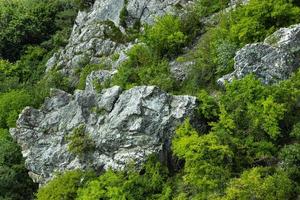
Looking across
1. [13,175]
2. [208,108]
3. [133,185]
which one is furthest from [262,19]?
[13,175]

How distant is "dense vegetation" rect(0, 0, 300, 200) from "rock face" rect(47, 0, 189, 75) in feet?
4.46

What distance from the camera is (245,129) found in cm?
1944

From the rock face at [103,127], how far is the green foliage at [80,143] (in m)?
0.10

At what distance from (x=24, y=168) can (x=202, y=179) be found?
11.7 m

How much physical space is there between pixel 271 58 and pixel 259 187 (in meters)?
6.75

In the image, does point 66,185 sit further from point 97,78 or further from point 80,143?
point 97,78

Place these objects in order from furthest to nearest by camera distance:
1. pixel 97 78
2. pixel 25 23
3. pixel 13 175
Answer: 1. pixel 25 23
2. pixel 97 78
3. pixel 13 175

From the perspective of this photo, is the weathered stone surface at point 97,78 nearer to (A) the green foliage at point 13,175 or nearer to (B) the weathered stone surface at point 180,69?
(B) the weathered stone surface at point 180,69

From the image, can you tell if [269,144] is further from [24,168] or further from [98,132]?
[24,168]

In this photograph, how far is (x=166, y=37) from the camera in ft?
87.8

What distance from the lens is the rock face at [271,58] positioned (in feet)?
67.4

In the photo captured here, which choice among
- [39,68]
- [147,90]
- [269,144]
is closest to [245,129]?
[269,144]

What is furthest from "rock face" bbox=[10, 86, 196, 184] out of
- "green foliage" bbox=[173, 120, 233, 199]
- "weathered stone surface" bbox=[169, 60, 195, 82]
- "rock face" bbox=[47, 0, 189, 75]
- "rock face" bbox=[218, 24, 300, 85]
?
"rock face" bbox=[47, 0, 189, 75]

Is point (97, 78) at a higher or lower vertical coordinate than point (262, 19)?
lower
